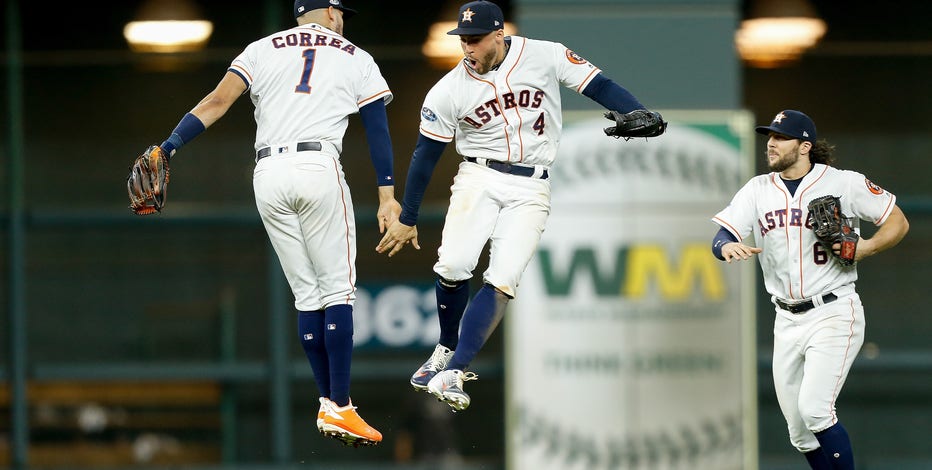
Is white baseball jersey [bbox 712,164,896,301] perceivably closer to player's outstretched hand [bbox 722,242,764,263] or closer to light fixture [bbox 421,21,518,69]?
player's outstretched hand [bbox 722,242,764,263]

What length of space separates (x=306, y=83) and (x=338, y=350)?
53.2 inches

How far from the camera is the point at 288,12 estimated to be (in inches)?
498

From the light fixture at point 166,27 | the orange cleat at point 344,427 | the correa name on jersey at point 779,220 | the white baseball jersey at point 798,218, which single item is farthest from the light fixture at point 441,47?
the orange cleat at point 344,427

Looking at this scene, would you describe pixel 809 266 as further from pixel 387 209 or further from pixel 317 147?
pixel 317 147

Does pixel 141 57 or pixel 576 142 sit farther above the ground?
pixel 141 57

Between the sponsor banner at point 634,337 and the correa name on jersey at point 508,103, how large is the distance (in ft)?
9.79

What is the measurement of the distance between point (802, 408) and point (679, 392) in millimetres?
2658

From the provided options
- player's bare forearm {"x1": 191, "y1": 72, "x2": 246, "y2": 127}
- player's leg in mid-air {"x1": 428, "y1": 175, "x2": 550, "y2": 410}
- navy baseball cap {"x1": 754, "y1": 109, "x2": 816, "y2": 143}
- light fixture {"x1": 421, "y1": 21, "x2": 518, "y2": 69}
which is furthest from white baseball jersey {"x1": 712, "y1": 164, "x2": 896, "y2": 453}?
light fixture {"x1": 421, "y1": 21, "x2": 518, "y2": 69}

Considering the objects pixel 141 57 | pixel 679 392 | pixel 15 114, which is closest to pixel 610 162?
pixel 679 392

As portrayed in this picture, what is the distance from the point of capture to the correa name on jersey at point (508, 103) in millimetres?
8242

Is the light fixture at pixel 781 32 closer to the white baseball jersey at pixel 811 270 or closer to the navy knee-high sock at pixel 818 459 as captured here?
the white baseball jersey at pixel 811 270

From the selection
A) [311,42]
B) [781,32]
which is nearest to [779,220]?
[311,42]

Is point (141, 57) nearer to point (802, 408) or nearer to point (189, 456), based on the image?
point (189, 456)

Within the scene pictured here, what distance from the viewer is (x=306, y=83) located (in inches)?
314
